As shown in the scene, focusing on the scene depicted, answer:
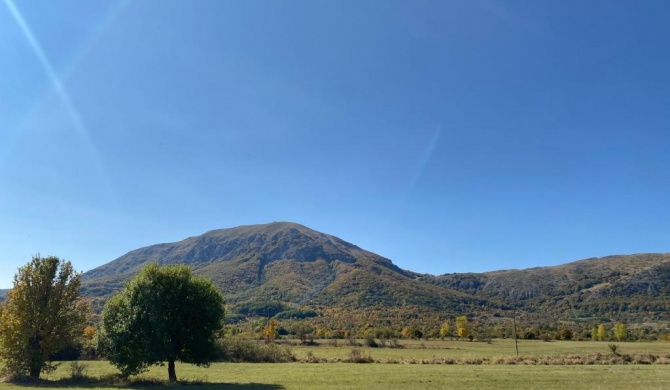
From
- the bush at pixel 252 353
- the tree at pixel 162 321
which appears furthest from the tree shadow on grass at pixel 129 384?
the bush at pixel 252 353

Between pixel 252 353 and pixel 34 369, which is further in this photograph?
pixel 252 353

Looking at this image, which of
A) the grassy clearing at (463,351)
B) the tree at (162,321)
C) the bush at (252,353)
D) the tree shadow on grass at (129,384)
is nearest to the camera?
the tree shadow on grass at (129,384)

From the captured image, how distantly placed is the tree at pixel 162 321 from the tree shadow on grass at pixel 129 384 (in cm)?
101

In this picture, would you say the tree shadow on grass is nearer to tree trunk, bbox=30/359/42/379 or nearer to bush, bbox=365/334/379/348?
tree trunk, bbox=30/359/42/379

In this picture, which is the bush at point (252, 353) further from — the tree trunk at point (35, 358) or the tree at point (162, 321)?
the tree at point (162, 321)

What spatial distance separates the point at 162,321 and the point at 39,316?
1201 cm

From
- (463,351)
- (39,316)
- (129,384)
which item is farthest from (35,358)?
(463,351)

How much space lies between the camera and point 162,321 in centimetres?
3362

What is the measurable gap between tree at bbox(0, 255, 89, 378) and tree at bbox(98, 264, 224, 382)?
5.35 m

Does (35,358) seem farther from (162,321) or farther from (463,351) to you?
(463,351)

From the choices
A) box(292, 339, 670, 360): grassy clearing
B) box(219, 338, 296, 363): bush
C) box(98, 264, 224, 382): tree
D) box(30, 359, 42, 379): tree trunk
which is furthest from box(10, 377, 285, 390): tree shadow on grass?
box(292, 339, 670, 360): grassy clearing

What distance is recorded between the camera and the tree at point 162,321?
33.2m

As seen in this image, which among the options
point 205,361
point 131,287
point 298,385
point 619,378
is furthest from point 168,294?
point 619,378

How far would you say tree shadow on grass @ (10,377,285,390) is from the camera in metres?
31.3
